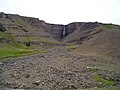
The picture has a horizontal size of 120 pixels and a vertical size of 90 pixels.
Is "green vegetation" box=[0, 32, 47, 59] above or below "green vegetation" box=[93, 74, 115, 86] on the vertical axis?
below

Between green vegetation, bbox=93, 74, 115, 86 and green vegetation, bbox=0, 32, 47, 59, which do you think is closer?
green vegetation, bbox=93, 74, 115, 86

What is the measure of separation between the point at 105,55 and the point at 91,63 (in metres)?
16.3

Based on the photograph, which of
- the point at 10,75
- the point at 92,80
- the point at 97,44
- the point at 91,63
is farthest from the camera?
the point at 97,44

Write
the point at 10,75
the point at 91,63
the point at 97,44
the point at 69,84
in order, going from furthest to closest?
the point at 97,44 → the point at 91,63 → the point at 10,75 → the point at 69,84

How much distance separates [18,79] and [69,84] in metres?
9.77

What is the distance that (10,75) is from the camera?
52281 millimetres

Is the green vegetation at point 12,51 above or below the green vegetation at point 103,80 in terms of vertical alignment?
below

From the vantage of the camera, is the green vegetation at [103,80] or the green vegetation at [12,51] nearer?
the green vegetation at [103,80]

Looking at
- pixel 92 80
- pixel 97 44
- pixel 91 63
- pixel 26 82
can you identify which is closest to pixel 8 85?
pixel 26 82

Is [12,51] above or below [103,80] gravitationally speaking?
below

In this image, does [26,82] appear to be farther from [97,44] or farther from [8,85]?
[97,44]

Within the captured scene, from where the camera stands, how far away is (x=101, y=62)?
68562 mm

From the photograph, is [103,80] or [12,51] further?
[12,51]

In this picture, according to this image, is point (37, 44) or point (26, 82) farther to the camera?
point (37, 44)
